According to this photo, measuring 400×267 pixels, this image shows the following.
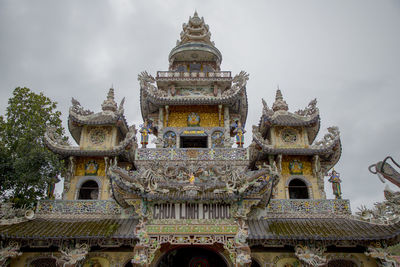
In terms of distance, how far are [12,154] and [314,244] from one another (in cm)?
1344

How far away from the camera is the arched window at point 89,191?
15572 mm

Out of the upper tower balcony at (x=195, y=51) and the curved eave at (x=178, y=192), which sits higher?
the upper tower balcony at (x=195, y=51)

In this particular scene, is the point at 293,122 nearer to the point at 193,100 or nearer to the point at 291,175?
the point at 291,175

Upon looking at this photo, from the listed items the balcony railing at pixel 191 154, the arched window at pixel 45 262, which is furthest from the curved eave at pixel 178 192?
the arched window at pixel 45 262

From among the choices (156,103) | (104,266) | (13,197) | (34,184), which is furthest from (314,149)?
(13,197)

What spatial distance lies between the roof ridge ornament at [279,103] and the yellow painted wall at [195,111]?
348 cm

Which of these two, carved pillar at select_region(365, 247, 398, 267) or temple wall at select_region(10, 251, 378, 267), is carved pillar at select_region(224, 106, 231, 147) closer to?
temple wall at select_region(10, 251, 378, 267)

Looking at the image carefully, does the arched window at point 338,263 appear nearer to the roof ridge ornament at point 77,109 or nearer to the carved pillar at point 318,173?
the carved pillar at point 318,173

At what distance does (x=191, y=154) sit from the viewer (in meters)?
13.9

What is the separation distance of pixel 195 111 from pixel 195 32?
6.14 m

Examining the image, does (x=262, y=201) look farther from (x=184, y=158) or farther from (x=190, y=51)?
(x=190, y=51)

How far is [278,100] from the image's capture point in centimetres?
1777

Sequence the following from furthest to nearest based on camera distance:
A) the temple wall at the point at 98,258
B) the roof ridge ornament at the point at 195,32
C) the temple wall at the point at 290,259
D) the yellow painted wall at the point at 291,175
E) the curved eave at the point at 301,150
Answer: the roof ridge ornament at the point at 195,32 → the curved eave at the point at 301,150 → the yellow painted wall at the point at 291,175 → the temple wall at the point at 98,258 → the temple wall at the point at 290,259

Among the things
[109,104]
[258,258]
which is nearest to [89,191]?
[109,104]
